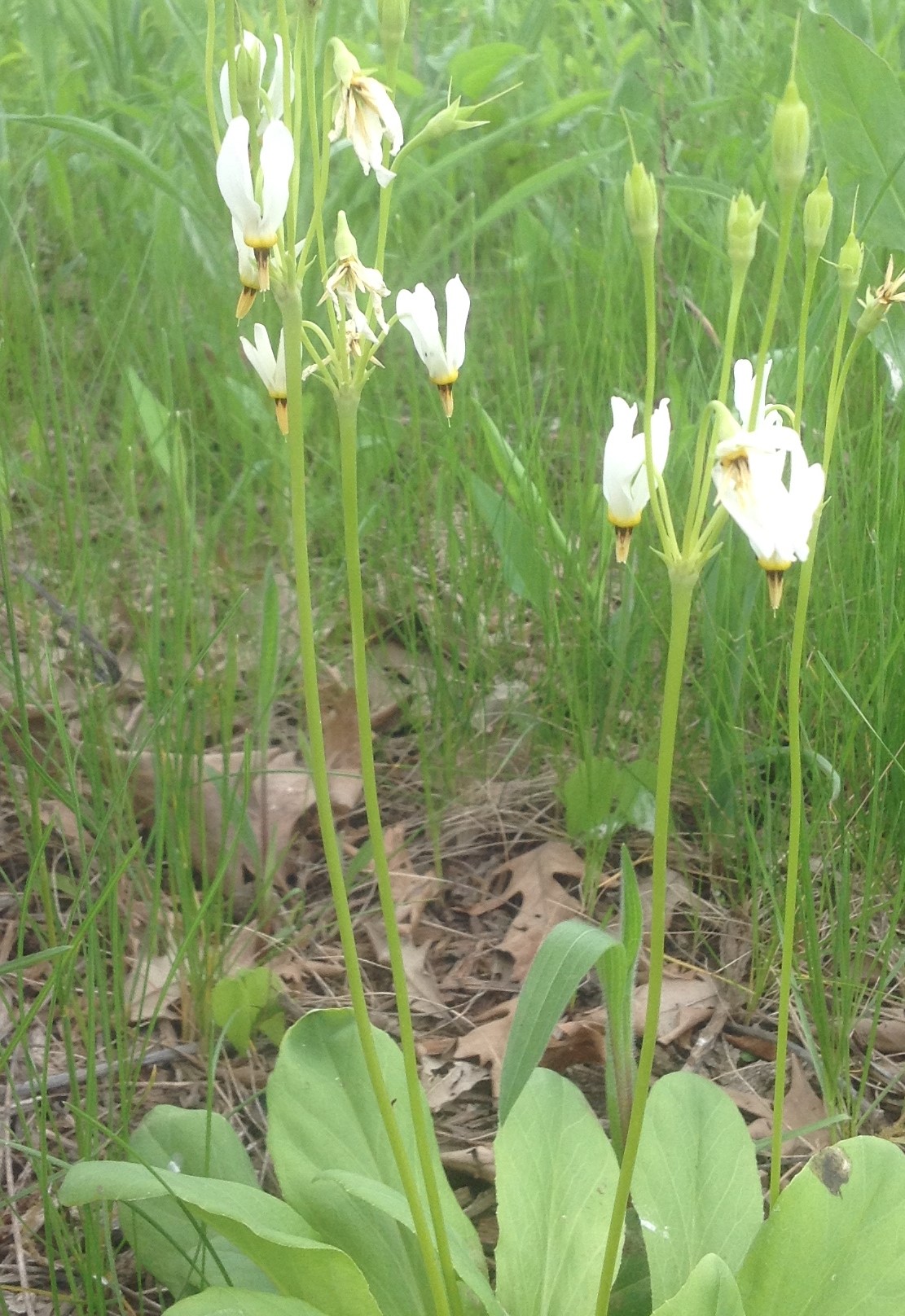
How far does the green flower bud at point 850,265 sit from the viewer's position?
1.04 metres

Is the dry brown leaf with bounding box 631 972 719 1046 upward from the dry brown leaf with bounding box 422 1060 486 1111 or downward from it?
upward

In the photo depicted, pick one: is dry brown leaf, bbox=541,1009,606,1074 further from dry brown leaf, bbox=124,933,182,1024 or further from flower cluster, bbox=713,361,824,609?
flower cluster, bbox=713,361,824,609

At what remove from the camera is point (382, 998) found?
1775 mm

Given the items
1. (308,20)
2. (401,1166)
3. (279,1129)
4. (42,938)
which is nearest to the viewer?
(308,20)

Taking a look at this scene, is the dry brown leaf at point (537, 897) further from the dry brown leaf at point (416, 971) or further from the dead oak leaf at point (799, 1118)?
the dead oak leaf at point (799, 1118)

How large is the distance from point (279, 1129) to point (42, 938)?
0.42m

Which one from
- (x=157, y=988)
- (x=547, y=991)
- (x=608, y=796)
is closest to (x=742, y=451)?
(x=547, y=991)

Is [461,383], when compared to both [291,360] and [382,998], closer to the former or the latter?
[382,998]

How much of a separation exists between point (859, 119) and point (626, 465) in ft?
5.31

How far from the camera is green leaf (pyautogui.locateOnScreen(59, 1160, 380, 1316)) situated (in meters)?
1.08

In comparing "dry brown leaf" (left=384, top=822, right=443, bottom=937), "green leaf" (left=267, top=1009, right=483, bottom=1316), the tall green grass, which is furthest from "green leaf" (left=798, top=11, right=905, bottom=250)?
"green leaf" (left=267, top=1009, right=483, bottom=1316)

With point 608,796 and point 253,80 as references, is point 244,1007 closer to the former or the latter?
point 608,796

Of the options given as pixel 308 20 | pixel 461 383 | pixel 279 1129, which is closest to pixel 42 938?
pixel 279 1129

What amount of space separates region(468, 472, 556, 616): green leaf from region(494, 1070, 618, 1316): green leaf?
0.89 metres
